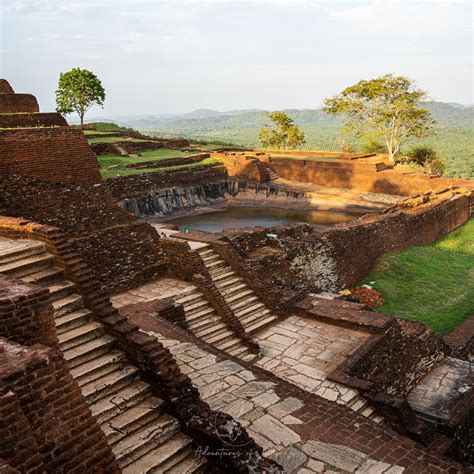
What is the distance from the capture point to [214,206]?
Result: 862 inches

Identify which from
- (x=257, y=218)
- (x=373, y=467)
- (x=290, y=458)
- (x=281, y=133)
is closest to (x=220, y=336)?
(x=290, y=458)

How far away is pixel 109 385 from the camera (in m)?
4.45

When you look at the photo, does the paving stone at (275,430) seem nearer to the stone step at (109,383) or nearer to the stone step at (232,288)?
the stone step at (109,383)

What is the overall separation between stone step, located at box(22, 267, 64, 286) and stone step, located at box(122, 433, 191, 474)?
2141mm

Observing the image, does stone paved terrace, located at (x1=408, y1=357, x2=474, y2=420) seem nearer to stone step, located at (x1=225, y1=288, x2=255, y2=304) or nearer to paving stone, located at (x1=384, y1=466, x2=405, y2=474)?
paving stone, located at (x1=384, y1=466, x2=405, y2=474)

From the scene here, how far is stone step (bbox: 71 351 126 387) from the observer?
174 inches

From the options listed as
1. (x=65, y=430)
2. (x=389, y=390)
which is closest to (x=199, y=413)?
(x=65, y=430)

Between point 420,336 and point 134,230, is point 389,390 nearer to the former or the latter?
point 420,336

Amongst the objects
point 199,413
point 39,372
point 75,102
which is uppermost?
point 75,102

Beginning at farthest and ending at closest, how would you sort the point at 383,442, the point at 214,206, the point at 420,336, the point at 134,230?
the point at 214,206 < the point at 134,230 < the point at 420,336 < the point at 383,442

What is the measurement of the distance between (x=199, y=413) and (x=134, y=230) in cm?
511

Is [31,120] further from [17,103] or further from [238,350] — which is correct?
[238,350]

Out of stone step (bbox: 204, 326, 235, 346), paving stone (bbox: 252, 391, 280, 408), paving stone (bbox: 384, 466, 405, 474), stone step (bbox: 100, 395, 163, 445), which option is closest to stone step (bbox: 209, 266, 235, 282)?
stone step (bbox: 204, 326, 235, 346)

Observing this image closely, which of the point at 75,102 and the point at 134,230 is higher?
the point at 75,102
